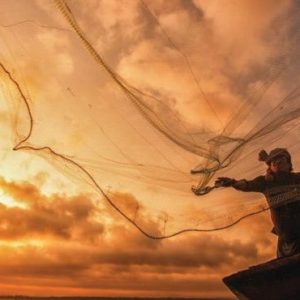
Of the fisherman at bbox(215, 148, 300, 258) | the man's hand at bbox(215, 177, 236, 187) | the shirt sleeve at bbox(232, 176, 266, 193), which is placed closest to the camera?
the fisherman at bbox(215, 148, 300, 258)

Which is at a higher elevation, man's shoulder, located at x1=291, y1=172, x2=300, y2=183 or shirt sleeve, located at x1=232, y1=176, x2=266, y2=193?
man's shoulder, located at x1=291, y1=172, x2=300, y2=183

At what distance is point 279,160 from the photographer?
1905 centimetres

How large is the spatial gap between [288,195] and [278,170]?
2.49ft

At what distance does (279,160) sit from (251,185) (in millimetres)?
893

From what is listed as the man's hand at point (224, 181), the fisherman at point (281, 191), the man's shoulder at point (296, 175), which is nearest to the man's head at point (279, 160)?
the fisherman at point (281, 191)

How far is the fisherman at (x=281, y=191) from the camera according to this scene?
18.6 meters

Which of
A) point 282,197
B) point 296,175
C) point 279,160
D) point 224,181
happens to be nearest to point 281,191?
point 282,197

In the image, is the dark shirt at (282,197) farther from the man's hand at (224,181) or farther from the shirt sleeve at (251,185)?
the man's hand at (224,181)

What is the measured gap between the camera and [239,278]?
18453mm

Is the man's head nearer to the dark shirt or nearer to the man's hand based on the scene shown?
the dark shirt

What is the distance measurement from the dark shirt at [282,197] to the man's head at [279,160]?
0.14m

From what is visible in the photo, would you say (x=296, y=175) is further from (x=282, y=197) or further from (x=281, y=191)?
(x=282, y=197)

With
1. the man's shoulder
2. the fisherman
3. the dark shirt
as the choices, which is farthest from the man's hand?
the man's shoulder

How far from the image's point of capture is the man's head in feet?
62.4
